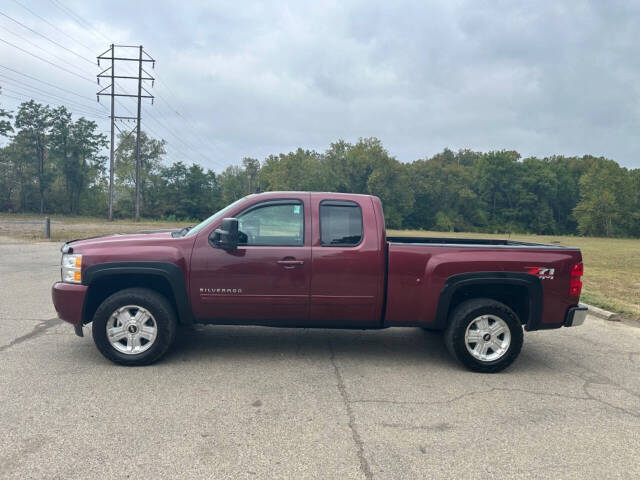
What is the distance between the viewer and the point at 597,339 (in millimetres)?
6594

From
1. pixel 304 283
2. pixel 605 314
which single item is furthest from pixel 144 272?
pixel 605 314

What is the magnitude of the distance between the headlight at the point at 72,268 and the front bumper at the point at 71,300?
0.07m

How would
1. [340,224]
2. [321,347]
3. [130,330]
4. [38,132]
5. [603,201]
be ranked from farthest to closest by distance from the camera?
[603,201]
[38,132]
[321,347]
[340,224]
[130,330]

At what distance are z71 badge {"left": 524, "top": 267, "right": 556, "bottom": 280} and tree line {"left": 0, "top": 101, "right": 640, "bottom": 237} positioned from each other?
215 feet

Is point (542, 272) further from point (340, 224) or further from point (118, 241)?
point (118, 241)

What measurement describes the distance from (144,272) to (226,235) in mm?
926

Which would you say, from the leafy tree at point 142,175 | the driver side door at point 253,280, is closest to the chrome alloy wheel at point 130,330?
the driver side door at point 253,280

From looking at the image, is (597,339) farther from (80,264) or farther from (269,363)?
(80,264)

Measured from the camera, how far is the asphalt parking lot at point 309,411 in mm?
3002

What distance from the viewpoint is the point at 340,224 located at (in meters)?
5.01

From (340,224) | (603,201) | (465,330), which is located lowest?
(465,330)

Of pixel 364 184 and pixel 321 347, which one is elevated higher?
pixel 364 184

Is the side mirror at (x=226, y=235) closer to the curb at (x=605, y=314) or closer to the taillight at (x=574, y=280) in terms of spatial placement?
the taillight at (x=574, y=280)

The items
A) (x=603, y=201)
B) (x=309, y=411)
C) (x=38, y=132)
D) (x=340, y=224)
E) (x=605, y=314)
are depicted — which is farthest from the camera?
(x=603, y=201)
